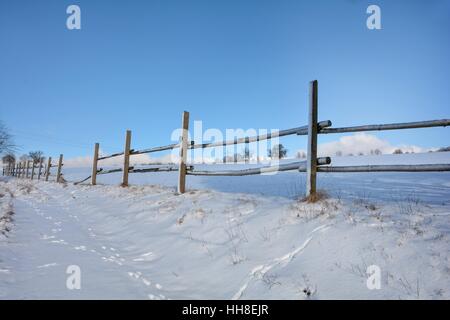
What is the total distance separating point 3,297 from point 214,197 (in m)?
3.75

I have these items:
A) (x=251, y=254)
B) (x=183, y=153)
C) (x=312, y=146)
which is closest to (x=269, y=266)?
(x=251, y=254)

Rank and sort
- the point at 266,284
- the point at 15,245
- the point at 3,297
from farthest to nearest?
1. the point at 15,245
2. the point at 266,284
3. the point at 3,297

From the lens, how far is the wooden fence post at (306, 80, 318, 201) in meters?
4.45

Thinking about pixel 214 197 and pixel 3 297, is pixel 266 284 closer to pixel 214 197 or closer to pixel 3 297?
pixel 3 297

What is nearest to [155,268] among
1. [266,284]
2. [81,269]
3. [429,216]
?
[81,269]

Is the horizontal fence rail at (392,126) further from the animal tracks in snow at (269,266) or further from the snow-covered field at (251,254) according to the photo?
the animal tracks in snow at (269,266)

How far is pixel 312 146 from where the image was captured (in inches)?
180

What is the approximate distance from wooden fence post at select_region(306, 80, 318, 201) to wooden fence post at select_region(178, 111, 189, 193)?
350 cm

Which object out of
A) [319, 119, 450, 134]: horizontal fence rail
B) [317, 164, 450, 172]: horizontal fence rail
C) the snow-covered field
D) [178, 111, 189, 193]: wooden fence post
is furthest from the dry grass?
[178, 111, 189, 193]: wooden fence post

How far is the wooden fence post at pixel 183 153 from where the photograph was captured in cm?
718

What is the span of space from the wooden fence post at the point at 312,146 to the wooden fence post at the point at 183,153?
3498 millimetres
